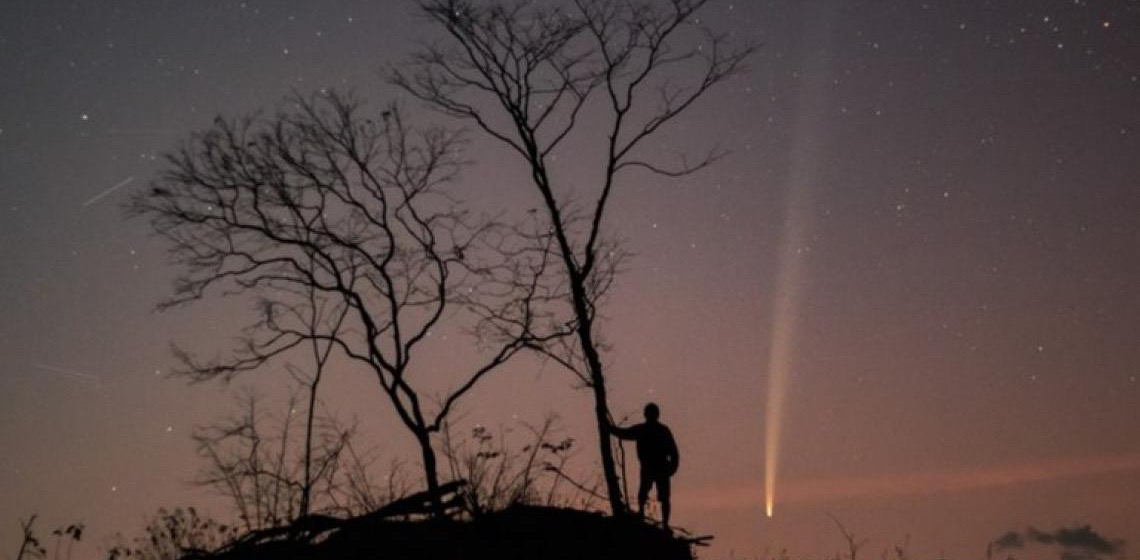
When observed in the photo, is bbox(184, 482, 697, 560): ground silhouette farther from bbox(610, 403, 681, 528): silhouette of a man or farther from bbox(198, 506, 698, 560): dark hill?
bbox(610, 403, 681, 528): silhouette of a man

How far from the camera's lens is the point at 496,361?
80.9 feet

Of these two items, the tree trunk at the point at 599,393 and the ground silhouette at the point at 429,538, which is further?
the tree trunk at the point at 599,393

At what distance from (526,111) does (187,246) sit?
7.32 metres

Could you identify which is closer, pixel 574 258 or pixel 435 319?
pixel 574 258

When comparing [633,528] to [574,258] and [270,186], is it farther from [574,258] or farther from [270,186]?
[270,186]

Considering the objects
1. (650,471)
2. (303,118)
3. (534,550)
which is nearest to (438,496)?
(534,550)

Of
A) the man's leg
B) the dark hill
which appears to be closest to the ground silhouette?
the dark hill

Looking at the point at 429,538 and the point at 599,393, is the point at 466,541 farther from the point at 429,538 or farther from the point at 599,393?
the point at 599,393

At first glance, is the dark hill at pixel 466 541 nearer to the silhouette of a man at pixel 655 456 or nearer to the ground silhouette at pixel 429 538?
the ground silhouette at pixel 429 538

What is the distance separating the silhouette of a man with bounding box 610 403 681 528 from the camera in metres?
16.1

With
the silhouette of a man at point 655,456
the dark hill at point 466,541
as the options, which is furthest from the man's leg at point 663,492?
the dark hill at point 466,541

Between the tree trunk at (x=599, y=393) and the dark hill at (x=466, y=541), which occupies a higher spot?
the tree trunk at (x=599, y=393)

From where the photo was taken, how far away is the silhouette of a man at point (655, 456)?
633 inches

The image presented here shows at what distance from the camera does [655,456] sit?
1614cm
